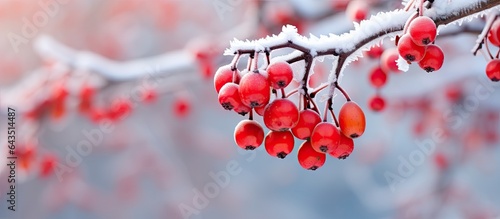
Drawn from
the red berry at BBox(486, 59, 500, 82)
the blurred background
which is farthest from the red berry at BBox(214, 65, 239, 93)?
the blurred background

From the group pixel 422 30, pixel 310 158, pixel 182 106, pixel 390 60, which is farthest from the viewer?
pixel 182 106

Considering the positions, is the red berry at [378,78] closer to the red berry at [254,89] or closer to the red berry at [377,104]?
the red berry at [377,104]

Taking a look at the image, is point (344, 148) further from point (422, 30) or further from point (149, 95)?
point (149, 95)

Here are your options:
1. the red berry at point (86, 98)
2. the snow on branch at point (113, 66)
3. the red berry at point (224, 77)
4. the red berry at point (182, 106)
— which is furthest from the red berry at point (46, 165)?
the red berry at point (224, 77)

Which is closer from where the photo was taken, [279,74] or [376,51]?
[279,74]

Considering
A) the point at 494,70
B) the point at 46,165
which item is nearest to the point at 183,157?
the point at 46,165

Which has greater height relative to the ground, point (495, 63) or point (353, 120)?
point (495, 63)

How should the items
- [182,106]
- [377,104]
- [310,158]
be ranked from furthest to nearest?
1. [182,106]
2. [377,104]
3. [310,158]
